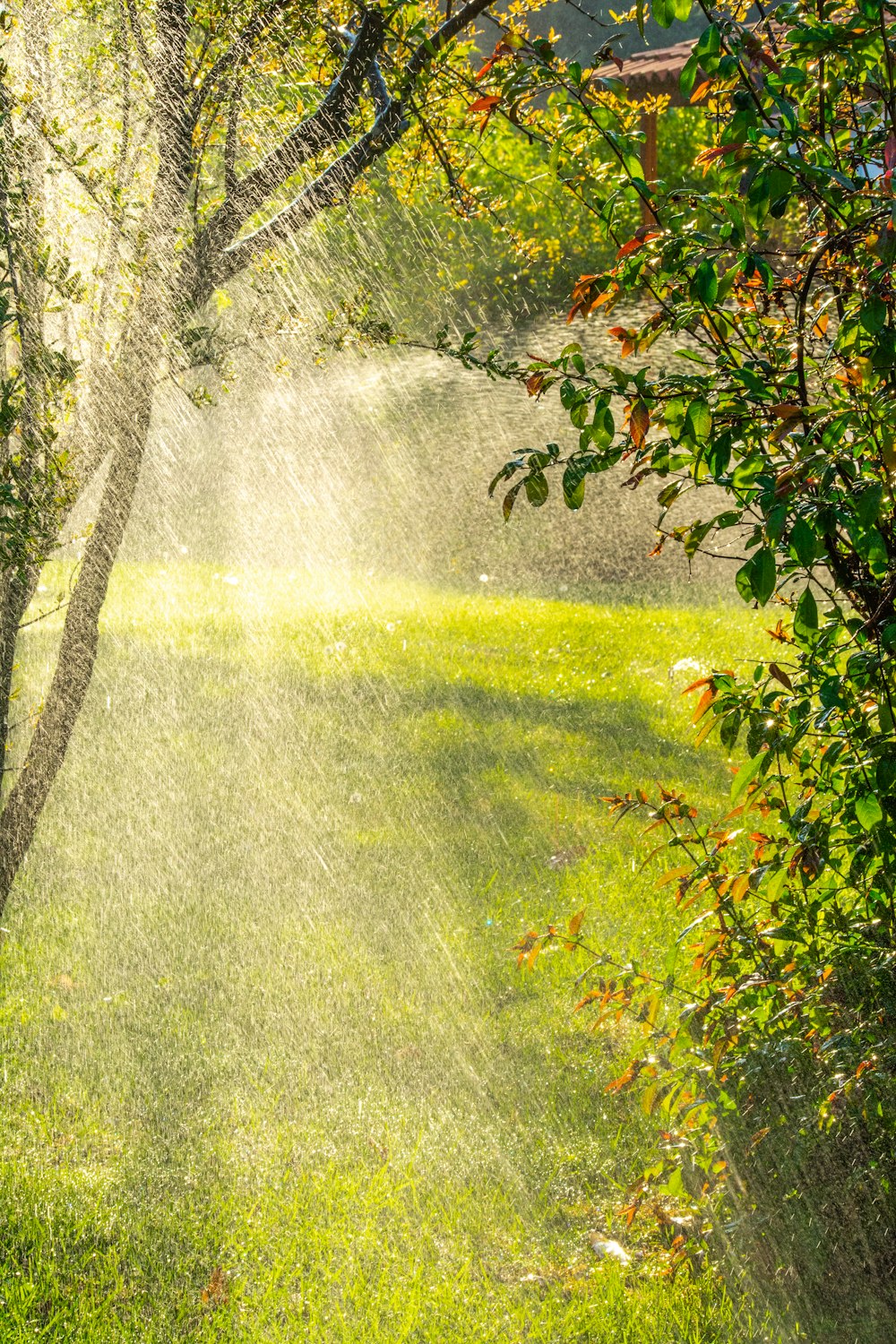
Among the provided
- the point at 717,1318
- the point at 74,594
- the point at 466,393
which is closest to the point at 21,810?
the point at 74,594

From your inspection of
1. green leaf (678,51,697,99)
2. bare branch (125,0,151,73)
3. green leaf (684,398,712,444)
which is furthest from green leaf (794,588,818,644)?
bare branch (125,0,151,73)

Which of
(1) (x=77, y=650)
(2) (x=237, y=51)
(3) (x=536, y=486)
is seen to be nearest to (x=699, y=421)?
(3) (x=536, y=486)

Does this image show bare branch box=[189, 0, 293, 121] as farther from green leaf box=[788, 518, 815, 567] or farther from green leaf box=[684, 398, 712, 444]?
green leaf box=[788, 518, 815, 567]

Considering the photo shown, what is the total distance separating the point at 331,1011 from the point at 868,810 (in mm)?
2051

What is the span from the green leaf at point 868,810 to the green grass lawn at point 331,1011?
1.15m

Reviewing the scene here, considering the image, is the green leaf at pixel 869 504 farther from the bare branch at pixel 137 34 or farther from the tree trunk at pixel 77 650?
the bare branch at pixel 137 34

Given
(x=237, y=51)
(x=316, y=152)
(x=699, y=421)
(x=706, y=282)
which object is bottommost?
(x=699, y=421)

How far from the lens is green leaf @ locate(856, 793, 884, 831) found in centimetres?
149

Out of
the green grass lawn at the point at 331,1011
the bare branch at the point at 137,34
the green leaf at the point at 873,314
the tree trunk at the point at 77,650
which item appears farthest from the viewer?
the tree trunk at the point at 77,650

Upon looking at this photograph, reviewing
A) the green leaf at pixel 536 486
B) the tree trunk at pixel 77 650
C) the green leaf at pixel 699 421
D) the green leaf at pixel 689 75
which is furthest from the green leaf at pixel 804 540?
the tree trunk at pixel 77 650

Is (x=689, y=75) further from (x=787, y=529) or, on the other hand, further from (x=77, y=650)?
(x=77, y=650)

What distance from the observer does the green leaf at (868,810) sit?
1.49 meters

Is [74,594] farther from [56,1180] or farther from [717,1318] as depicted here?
[717,1318]

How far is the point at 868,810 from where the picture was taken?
1.50 metres
